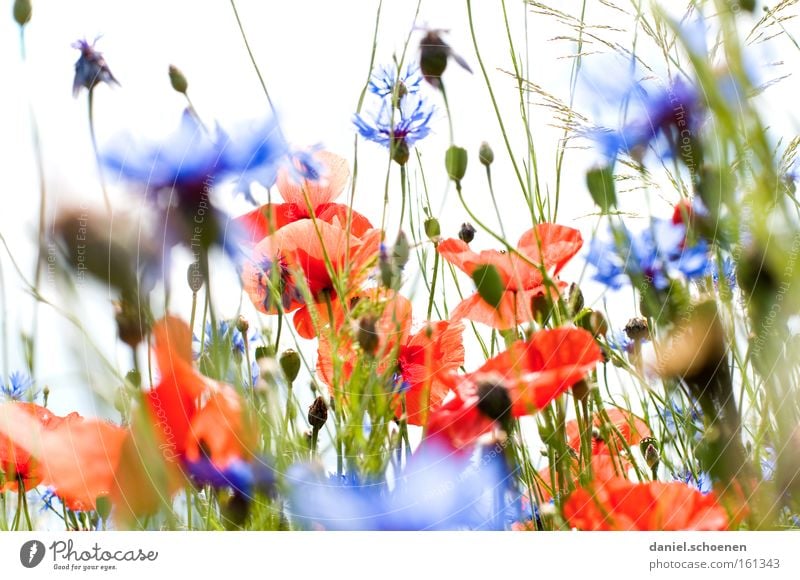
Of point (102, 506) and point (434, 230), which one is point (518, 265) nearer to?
point (434, 230)

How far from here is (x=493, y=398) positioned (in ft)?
0.78

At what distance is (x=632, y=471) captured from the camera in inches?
11.9

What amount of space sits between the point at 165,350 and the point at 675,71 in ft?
0.70

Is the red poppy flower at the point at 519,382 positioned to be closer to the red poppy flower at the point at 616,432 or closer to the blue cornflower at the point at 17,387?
the red poppy flower at the point at 616,432

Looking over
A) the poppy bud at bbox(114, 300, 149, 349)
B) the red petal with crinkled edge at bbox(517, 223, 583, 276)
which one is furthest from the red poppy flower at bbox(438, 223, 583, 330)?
the poppy bud at bbox(114, 300, 149, 349)

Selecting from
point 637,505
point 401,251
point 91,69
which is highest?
point 91,69

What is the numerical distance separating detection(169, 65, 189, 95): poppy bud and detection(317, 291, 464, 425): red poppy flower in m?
0.11

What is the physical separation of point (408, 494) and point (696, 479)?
10cm

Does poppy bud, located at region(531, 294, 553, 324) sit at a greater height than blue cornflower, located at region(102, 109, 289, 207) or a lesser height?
lesser

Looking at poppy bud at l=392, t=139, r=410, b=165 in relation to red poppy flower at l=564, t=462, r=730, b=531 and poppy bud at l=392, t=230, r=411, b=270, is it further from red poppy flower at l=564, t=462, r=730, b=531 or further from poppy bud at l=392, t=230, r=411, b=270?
red poppy flower at l=564, t=462, r=730, b=531

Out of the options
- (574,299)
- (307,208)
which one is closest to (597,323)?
(574,299)

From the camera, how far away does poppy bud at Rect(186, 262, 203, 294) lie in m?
0.30

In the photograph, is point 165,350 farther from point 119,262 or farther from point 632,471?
point 632,471
